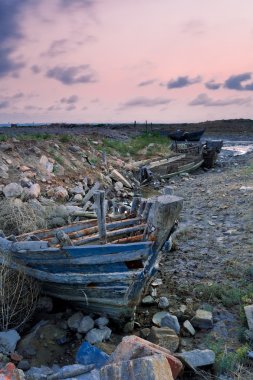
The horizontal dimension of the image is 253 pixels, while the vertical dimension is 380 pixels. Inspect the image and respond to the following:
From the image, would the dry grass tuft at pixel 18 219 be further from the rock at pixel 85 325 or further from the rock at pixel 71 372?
the rock at pixel 71 372

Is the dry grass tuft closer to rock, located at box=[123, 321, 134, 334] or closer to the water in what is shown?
rock, located at box=[123, 321, 134, 334]

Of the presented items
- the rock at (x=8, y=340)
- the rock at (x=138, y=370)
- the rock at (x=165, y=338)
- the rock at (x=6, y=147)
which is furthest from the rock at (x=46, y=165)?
the rock at (x=138, y=370)

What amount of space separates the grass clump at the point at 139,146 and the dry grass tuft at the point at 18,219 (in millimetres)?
12280

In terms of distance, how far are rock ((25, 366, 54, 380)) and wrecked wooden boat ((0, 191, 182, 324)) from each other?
3.95 ft

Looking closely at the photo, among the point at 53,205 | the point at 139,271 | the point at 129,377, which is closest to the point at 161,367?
the point at 129,377

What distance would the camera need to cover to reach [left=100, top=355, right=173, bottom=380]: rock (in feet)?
9.56

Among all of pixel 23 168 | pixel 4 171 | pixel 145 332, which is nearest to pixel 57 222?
pixel 4 171

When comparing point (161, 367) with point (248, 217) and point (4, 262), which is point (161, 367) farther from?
point (248, 217)

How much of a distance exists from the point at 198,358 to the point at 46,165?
37.6ft

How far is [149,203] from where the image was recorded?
18.7 feet

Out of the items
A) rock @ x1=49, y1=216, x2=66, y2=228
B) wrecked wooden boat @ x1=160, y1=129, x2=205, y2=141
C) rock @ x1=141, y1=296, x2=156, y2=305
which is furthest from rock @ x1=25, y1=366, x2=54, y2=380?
wrecked wooden boat @ x1=160, y1=129, x2=205, y2=141

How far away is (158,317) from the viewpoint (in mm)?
5621

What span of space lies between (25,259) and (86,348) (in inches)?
66.8

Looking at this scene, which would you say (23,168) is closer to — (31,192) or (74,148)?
(31,192)
